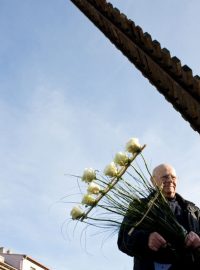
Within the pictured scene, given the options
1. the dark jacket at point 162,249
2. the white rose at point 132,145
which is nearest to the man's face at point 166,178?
the dark jacket at point 162,249

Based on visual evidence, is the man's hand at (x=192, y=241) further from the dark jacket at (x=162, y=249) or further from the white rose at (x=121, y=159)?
the white rose at (x=121, y=159)

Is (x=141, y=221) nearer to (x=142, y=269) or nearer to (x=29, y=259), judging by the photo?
(x=142, y=269)

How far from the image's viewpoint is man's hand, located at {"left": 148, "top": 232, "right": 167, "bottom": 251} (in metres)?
2.15

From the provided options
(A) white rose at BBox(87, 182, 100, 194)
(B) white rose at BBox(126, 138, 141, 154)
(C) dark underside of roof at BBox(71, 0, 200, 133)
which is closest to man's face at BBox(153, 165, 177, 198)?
(B) white rose at BBox(126, 138, 141, 154)

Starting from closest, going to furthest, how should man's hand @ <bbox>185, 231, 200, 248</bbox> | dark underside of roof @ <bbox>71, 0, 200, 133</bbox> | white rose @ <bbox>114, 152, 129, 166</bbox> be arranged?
dark underside of roof @ <bbox>71, 0, 200, 133</bbox>
man's hand @ <bbox>185, 231, 200, 248</bbox>
white rose @ <bbox>114, 152, 129, 166</bbox>

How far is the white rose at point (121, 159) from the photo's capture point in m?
2.22

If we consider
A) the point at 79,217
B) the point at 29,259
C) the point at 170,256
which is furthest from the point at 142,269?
the point at 29,259

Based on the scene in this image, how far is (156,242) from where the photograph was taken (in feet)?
7.09

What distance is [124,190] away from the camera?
7.07 ft

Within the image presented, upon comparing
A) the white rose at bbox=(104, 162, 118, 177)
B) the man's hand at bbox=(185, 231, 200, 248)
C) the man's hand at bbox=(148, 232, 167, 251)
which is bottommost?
the man's hand at bbox=(185, 231, 200, 248)

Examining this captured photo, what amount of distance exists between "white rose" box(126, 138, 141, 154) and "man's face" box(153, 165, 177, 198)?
63cm

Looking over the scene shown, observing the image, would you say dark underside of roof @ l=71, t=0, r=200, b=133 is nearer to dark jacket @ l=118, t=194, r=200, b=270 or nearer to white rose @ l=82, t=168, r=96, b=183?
white rose @ l=82, t=168, r=96, b=183

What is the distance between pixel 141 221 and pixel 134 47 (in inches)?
45.8

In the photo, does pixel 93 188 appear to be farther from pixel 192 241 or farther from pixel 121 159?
pixel 192 241
